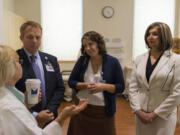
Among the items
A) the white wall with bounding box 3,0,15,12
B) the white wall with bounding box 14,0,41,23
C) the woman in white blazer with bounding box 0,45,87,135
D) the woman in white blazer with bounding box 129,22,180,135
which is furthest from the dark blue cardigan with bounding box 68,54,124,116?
the white wall with bounding box 14,0,41,23

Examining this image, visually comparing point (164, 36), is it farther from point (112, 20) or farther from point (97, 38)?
point (112, 20)

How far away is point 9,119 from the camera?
0.73 meters

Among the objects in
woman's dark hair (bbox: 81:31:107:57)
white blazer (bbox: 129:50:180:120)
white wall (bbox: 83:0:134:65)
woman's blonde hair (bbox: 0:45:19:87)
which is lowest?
white blazer (bbox: 129:50:180:120)

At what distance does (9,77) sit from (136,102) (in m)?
1.19

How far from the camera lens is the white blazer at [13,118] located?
2.38 feet

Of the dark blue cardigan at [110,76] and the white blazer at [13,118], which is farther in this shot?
the dark blue cardigan at [110,76]

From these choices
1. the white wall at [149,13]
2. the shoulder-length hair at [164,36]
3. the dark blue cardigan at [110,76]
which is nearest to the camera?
the shoulder-length hair at [164,36]

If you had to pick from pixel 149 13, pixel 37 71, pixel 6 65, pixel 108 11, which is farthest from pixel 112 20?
pixel 6 65

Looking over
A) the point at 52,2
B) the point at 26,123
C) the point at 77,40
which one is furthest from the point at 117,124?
the point at 52,2

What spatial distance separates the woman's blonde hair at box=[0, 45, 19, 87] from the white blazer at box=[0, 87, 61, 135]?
0.06 m

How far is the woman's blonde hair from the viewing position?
2.54 ft

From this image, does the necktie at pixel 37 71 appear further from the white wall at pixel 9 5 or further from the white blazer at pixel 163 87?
the white wall at pixel 9 5

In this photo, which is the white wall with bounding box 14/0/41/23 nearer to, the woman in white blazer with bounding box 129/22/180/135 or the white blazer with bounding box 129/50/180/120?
the woman in white blazer with bounding box 129/22/180/135

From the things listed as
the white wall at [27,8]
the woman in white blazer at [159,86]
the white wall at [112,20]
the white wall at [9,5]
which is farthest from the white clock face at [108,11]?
the woman in white blazer at [159,86]
